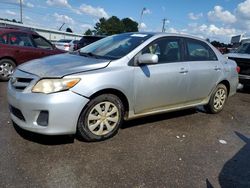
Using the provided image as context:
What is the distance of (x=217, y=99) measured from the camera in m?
5.93

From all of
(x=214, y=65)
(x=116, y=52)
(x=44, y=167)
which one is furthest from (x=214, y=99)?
(x=44, y=167)

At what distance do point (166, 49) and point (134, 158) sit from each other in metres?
2.09

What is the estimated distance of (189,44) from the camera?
5152 mm

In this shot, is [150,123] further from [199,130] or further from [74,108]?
[74,108]

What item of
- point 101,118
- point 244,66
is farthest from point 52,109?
point 244,66

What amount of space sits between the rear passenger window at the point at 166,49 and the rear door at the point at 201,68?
0.25 m

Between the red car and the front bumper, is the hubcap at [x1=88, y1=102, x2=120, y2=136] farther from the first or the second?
the red car

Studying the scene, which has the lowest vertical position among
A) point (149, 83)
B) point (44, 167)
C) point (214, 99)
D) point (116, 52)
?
point (44, 167)

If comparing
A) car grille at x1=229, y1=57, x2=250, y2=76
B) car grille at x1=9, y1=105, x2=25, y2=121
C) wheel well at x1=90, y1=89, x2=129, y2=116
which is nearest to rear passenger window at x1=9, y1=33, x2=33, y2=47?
car grille at x1=9, y1=105, x2=25, y2=121

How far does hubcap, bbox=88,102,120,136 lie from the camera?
3854mm

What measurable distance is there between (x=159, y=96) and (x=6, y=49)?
5479 mm

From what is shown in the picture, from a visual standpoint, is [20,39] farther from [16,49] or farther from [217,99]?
[217,99]

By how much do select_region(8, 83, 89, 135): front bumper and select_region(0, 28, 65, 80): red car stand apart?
16.2 ft

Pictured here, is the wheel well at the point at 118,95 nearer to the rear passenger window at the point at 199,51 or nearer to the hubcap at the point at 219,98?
the rear passenger window at the point at 199,51
